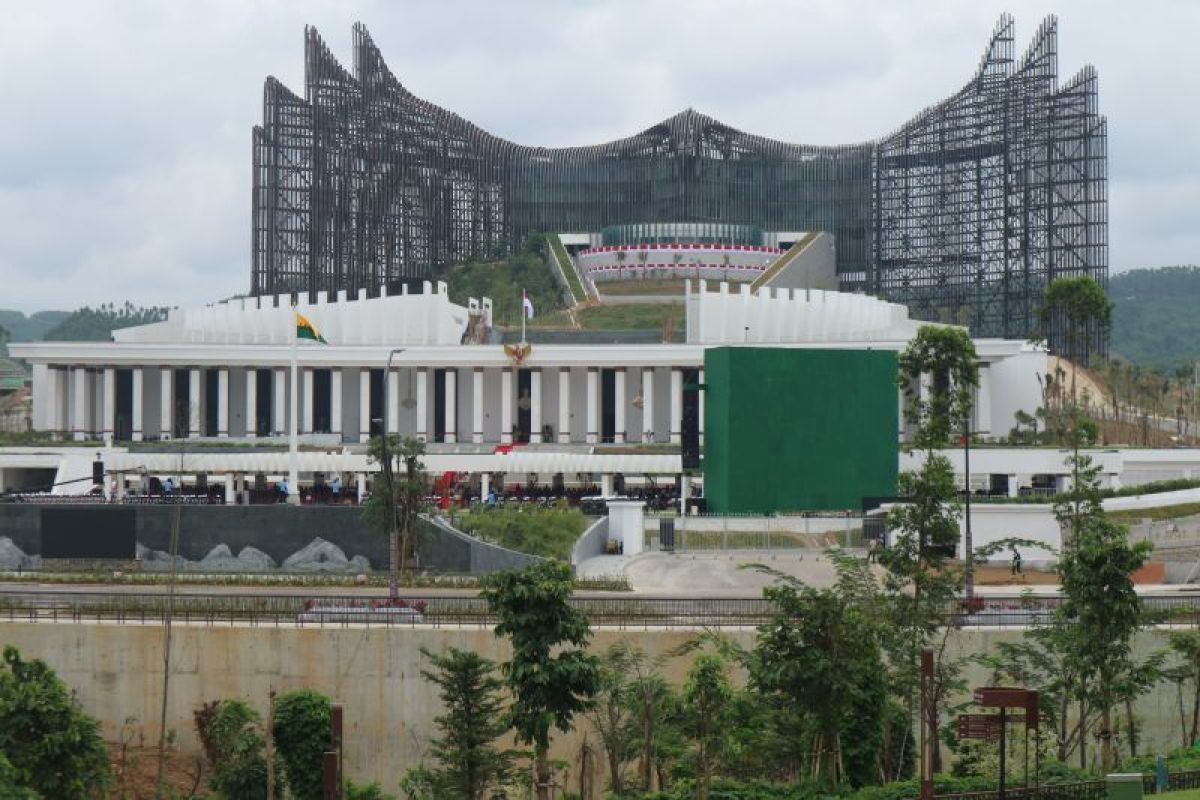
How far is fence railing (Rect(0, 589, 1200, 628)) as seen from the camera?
49.2 meters

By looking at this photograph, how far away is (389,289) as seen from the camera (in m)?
148

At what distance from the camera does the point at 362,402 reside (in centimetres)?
11475

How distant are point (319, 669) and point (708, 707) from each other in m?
13.2

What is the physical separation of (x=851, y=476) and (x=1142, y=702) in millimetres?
26330

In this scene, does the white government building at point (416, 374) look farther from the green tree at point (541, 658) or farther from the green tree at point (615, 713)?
the green tree at point (541, 658)

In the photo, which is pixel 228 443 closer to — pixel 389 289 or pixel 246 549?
pixel 246 549

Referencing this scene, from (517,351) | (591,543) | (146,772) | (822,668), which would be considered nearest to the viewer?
(822,668)

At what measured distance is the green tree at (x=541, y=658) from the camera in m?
38.8

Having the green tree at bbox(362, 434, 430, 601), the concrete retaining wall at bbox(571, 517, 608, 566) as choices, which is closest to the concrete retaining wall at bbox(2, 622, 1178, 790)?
the green tree at bbox(362, 434, 430, 601)

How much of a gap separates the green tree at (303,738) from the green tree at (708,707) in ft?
26.5

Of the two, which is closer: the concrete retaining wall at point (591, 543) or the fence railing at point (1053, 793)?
the fence railing at point (1053, 793)

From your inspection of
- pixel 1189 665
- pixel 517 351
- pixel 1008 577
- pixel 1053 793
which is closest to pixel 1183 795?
pixel 1053 793

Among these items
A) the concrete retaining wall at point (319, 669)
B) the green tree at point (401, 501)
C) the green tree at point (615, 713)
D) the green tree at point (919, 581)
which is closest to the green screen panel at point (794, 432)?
the green tree at point (401, 501)

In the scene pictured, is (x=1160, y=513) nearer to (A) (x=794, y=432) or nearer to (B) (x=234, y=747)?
(A) (x=794, y=432)
